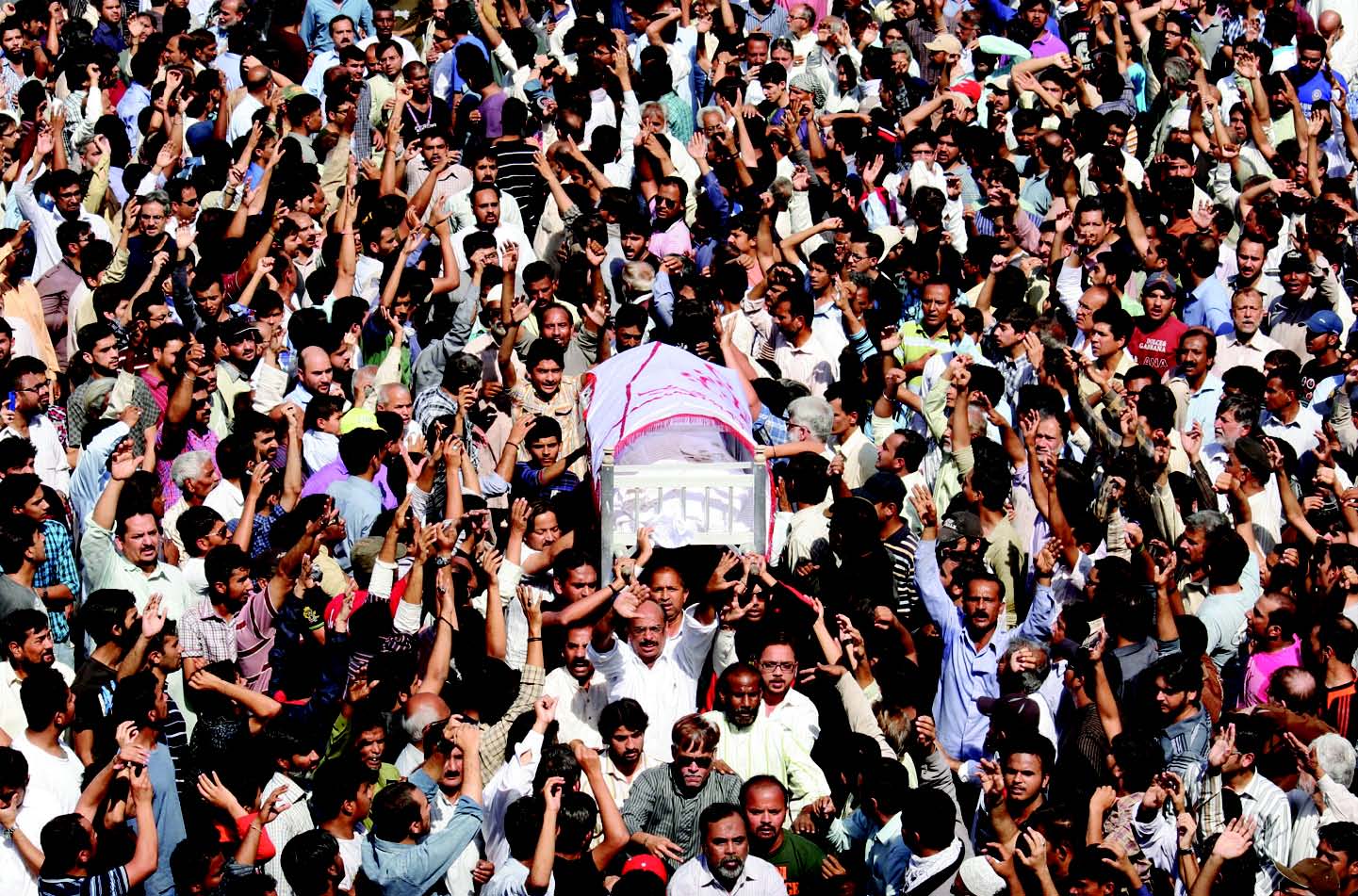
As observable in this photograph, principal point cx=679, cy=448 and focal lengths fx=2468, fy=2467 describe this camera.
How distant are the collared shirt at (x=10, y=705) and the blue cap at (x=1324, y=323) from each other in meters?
7.99

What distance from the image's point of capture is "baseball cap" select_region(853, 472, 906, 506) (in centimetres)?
1237

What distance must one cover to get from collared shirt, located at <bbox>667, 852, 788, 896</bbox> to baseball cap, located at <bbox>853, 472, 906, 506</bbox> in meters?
2.98

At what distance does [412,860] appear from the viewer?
9.66 meters

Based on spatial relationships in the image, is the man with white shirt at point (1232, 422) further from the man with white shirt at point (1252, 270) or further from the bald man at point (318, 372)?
the bald man at point (318, 372)

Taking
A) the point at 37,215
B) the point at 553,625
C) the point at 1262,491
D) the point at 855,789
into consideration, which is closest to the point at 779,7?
the point at 37,215

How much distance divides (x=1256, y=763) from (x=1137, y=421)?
2702 millimetres

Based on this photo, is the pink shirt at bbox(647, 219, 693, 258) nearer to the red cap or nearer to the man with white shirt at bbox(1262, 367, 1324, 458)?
the man with white shirt at bbox(1262, 367, 1324, 458)

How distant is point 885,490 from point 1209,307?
3.74 meters

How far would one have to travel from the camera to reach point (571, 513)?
40.8 ft

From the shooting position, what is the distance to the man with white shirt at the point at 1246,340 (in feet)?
47.5

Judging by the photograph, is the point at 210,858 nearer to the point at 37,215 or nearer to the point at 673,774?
the point at 673,774

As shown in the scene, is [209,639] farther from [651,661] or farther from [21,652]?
[651,661]

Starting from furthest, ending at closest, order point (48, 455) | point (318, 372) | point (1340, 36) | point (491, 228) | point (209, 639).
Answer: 1. point (1340, 36)
2. point (491, 228)
3. point (318, 372)
4. point (48, 455)
5. point (209, 639)

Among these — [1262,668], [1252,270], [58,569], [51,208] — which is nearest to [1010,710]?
[1262,668]
